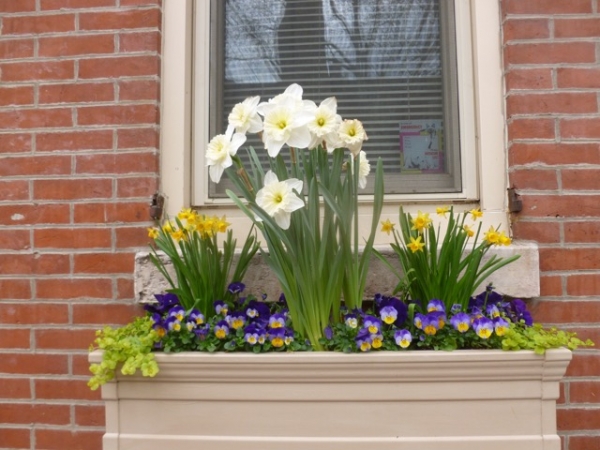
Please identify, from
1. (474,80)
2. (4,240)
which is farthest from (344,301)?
(4,240)

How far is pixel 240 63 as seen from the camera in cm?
205

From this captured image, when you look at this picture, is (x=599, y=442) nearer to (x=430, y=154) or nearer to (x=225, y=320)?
(x=430, y=154)

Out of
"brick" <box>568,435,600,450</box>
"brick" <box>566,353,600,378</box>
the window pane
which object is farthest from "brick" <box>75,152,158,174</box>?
"brick" <box>568,435,600,450</box>

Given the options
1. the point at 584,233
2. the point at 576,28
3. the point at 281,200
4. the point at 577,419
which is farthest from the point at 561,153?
the point at 281,200

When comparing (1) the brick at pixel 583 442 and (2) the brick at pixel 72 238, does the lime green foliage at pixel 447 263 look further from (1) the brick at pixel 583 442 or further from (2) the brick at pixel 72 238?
(2) the brick at pixel 72 238

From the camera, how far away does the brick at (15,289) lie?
188 centimetres

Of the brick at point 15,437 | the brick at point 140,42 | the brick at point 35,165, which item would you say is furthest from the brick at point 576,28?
the brick at point 15,437

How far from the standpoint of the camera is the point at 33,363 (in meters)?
1.87

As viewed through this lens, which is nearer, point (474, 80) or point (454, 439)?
point (454, 439)

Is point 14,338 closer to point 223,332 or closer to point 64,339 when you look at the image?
point 64,339

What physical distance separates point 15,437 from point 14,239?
687 mm

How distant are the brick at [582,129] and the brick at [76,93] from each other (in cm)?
154

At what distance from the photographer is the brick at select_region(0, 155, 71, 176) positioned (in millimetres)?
1882

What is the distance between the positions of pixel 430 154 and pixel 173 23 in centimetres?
104
